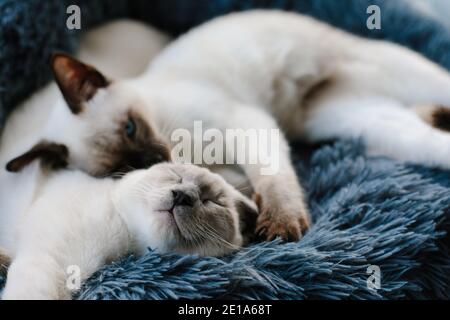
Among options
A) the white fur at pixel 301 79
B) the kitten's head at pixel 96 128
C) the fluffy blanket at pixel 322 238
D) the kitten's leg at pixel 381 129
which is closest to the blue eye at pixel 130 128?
the kitten's head at pixel 96 128

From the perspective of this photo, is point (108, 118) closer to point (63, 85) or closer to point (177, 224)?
point (63, 85)

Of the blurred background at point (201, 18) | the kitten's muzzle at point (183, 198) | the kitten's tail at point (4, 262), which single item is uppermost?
the blurred background at point (201, 18)

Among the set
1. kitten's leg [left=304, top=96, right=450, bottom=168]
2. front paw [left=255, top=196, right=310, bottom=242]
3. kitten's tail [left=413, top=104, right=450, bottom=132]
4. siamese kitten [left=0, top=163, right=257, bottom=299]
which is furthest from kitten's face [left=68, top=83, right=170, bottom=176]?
kitten's tail [left=413, top=104, right=450, bottom=132]

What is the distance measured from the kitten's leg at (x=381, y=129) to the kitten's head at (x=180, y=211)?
498 mm

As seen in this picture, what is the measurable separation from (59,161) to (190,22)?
0.78m

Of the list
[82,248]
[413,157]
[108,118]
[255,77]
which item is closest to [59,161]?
[108,118]

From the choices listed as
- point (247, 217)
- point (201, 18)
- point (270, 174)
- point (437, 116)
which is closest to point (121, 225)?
point (247, 217)

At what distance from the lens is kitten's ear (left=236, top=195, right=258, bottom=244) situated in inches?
39.6

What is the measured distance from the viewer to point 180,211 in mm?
881

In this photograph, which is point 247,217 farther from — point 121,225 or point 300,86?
point 300,86

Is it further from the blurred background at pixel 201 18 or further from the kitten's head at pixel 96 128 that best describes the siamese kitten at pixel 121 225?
the blurred background at pixel 201 18

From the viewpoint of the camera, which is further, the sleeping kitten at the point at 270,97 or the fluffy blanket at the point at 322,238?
the sleeping kitten at the point at 270,97

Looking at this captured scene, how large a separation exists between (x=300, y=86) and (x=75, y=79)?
0.62 m

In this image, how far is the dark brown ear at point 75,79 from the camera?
3.77ft
